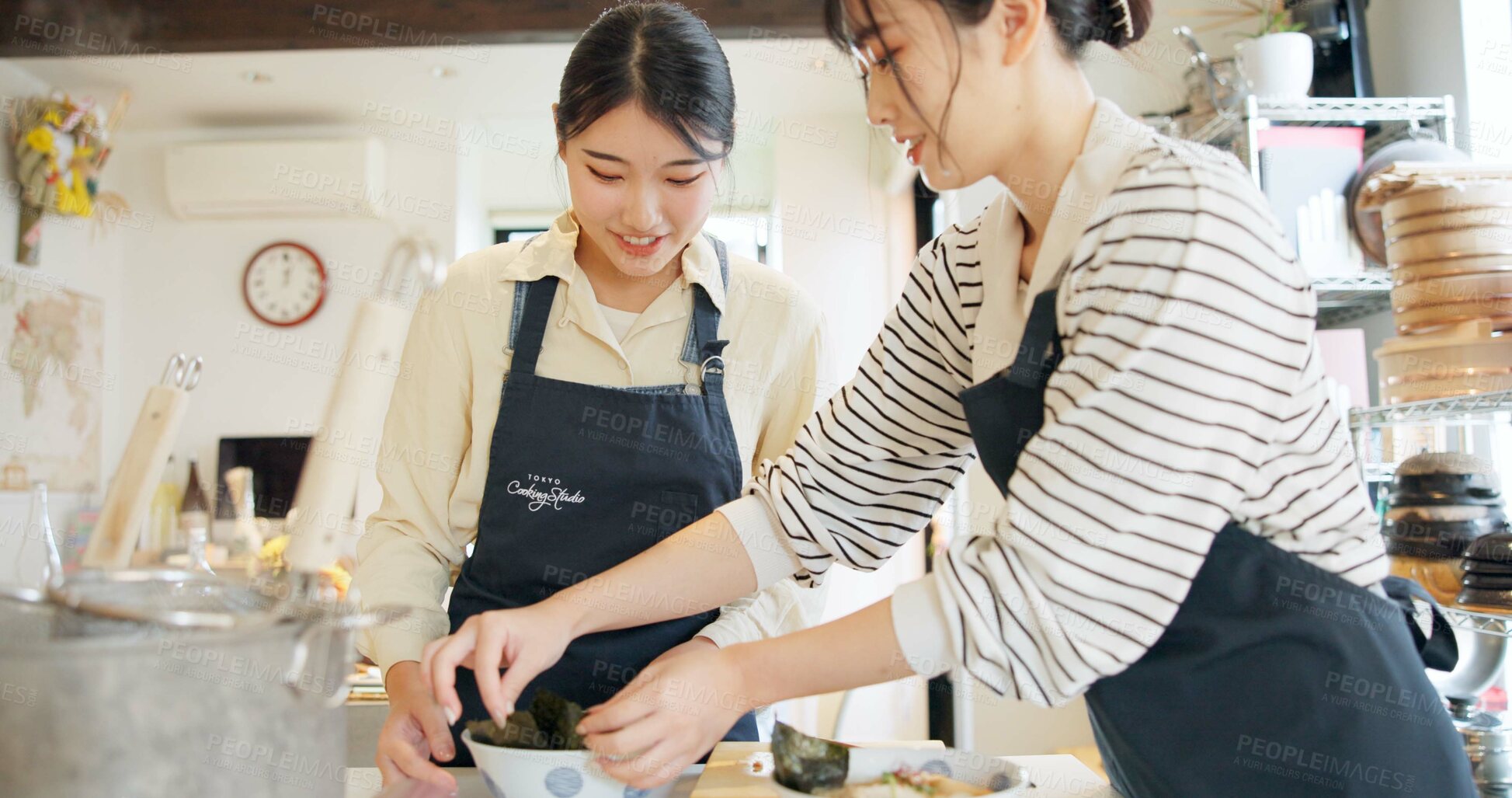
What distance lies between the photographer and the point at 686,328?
1.47m

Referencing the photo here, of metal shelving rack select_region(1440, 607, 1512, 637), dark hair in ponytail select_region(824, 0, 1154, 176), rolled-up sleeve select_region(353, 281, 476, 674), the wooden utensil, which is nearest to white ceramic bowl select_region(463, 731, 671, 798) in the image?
the wooden utensil

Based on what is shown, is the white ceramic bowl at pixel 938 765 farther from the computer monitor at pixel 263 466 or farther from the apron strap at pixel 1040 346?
the computer monitor at pixel 263 466

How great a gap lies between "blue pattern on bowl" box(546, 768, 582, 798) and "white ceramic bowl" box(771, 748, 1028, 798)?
15cm

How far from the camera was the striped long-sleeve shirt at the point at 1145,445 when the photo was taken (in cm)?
76

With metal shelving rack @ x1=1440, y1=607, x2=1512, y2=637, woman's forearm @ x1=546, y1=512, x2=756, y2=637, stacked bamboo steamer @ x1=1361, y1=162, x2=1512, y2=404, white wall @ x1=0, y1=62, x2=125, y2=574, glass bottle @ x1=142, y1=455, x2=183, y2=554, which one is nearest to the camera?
woman's forearm @ x1=546, y1=512, x2=756, y2=637

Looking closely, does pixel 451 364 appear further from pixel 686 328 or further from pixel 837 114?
pixel 837 114

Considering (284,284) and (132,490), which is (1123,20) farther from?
(284,284)

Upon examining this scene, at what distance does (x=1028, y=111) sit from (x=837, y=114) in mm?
4101

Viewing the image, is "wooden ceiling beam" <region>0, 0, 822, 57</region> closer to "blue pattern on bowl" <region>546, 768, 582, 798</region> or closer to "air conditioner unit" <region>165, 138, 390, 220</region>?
"air conditioner unit" <region>165, 138, 390, 220</region>

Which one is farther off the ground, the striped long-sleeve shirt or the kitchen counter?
the striped long-sleeve shirt

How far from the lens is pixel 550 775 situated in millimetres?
866

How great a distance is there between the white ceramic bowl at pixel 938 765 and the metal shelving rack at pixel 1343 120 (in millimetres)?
1885

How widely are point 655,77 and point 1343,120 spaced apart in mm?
1898

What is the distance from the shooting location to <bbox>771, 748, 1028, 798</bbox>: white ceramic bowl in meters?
0.88
